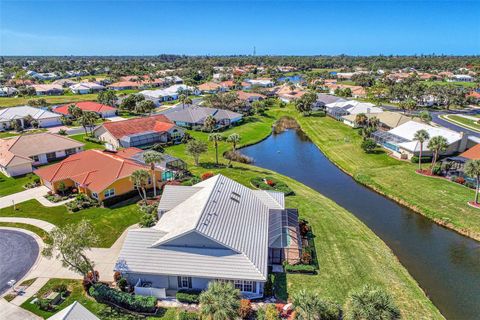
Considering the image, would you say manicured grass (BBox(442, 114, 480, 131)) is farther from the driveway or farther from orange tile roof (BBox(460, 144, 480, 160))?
the driveway

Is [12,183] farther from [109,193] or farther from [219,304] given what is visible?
[219,304]

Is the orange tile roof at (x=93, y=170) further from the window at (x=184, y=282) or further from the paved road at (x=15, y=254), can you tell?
the window at (x=184, y=282)

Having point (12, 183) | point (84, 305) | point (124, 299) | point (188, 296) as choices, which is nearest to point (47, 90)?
point (12, 183)

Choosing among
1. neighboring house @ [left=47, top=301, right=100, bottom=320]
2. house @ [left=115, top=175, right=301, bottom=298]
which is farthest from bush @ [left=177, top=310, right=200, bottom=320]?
neighboring house @ [left=47, top=301, right=100, bottom=320]

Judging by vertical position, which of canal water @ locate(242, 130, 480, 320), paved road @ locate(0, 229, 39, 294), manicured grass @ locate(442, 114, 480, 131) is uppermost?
manicured grass @ locate(442, 114, 480, 131)

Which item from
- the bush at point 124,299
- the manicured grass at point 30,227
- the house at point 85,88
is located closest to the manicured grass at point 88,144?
the manicured grass at point 30,227

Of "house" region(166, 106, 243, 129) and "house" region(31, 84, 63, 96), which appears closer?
"house" region(166, 106, 243, 129)
